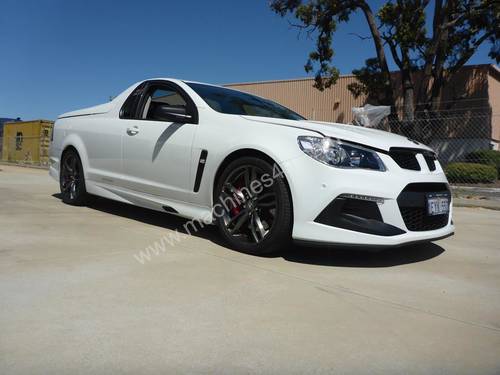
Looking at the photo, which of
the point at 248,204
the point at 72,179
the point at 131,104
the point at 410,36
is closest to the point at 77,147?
the point at 72,179

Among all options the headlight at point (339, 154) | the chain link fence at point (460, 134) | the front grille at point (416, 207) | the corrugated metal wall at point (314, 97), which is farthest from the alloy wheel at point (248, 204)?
the corrugated metal wall at point (314, 97)

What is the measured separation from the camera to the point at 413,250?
12.5ft

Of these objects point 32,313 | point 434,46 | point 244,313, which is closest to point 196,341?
point 244,313

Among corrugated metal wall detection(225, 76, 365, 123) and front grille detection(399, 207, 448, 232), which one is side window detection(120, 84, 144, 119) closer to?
front grille detection(399, 207, 448, 232)

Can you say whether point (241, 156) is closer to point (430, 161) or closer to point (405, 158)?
point (405, 158)

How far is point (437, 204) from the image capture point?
132 inches

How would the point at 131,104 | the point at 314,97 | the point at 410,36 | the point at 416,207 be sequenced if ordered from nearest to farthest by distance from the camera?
1. the point at 416,207
2. the point at 131,104
3. the point at 410,36
4. the point at 314,97

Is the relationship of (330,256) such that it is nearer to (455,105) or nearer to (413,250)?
(413,250)

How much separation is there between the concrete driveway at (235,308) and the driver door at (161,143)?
0.53m

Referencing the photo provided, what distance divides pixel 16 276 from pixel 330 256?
2.15 metres

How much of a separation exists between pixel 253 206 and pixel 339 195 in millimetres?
675

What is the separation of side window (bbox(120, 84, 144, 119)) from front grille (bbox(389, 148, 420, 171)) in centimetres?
260

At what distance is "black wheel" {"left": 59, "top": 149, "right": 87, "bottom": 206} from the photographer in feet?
17.3

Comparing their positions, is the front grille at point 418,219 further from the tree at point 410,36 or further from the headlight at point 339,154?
the tree at point 410,36
